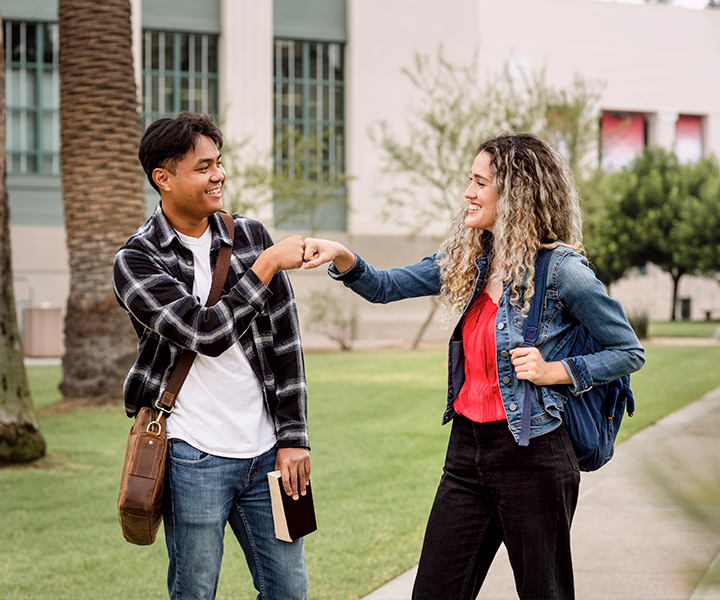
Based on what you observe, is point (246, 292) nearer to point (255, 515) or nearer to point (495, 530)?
point (255, 515)

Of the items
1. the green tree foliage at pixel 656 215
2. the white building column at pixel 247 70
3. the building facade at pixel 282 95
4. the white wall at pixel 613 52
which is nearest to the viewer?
the building facade at pixel 282 95

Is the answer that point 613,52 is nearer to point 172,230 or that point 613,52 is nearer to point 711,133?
point 711,133

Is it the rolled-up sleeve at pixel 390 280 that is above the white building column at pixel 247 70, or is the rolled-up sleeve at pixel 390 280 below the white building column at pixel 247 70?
below

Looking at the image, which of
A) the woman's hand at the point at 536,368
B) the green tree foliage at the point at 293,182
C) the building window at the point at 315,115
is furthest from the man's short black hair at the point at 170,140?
the building window at the point at 315,115

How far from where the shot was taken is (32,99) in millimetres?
23219

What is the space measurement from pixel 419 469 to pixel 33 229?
17920 millimetres

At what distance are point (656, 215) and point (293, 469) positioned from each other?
128 feet

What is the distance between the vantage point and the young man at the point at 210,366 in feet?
8.18

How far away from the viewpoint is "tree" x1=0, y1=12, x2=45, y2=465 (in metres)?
7.30

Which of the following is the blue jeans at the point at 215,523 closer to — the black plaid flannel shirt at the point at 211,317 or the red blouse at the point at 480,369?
the black plaid flannel shirt at the point at 211,317

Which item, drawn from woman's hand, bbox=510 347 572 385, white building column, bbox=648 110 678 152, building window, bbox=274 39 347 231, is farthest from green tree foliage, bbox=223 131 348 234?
white building column, bbox=648 110 678 152

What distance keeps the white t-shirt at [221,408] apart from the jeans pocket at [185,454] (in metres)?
0.02

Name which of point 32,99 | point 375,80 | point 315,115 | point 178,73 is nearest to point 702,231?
point 375,80

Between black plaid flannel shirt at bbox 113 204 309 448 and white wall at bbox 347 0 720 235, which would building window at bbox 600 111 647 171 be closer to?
white wall at bbox 347 0 720 235
